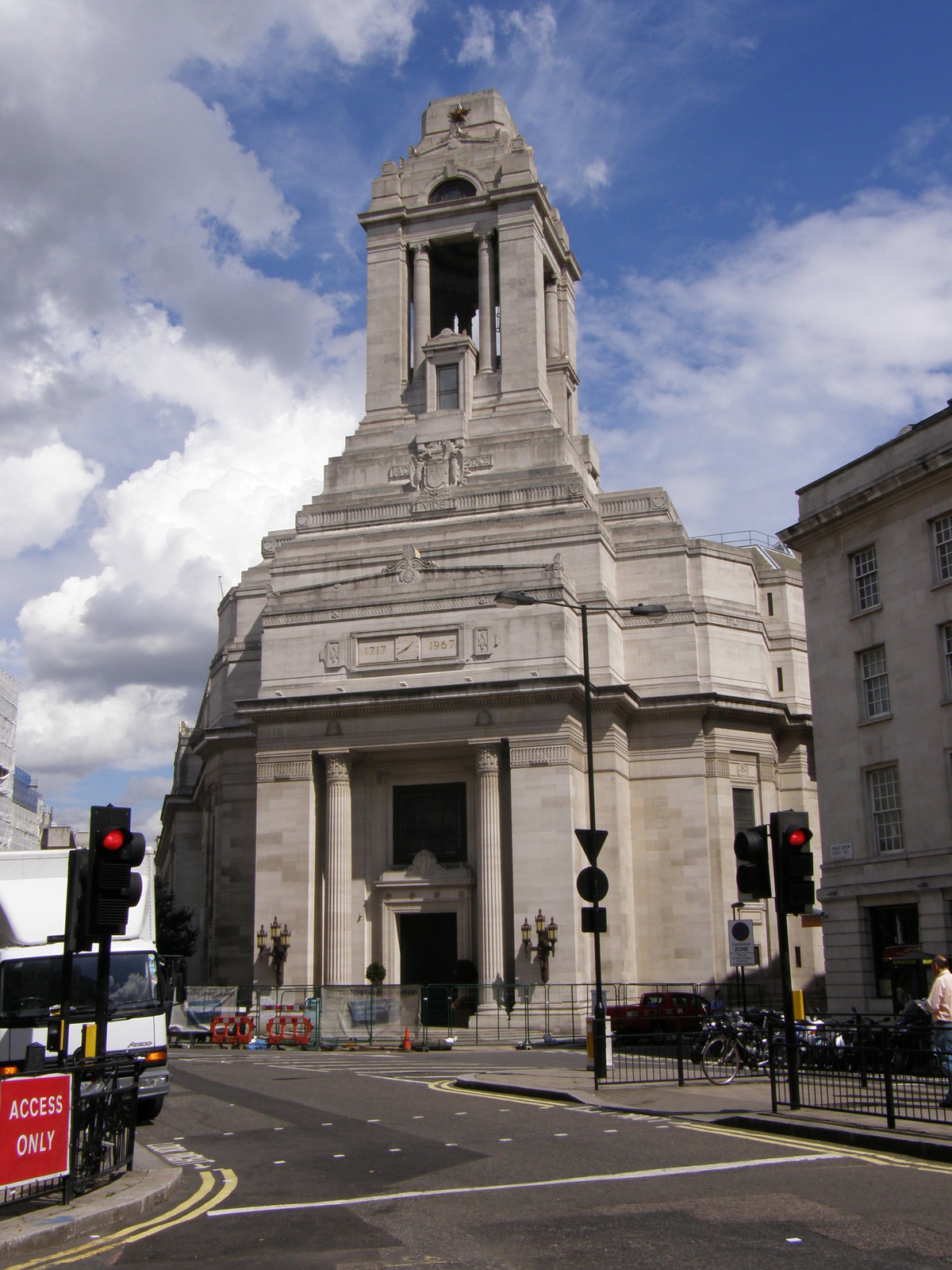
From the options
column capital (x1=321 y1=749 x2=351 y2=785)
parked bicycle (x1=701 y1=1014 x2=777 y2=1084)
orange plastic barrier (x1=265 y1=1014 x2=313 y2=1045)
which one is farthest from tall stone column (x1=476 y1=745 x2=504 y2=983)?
parked bicycle (x1=701 y1=1014 x2=777 y2=1084)

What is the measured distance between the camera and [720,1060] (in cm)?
2323

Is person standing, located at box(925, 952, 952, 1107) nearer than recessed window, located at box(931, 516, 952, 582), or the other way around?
person standing, located at box(925, 952, 952, 1107)

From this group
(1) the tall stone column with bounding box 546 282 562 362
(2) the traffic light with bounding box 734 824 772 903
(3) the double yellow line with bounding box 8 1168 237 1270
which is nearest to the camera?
(3) the double yellow line with bounding box 8 1168 237 1270

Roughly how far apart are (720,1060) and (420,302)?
148 feet

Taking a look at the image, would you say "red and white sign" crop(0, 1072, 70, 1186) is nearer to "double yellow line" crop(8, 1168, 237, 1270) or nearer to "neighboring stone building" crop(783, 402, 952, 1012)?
"double yellow line" crop(8, 1168, 237, 1270)

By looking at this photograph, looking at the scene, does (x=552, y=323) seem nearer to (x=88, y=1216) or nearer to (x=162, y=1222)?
(x=162, y=1222)

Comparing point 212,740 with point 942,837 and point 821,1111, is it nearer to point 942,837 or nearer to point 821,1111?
point 942,837

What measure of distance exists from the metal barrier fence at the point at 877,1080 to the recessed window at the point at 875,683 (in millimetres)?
13421

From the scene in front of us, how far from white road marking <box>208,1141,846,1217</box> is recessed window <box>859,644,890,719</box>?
65.1 feet

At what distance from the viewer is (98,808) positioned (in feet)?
47.0

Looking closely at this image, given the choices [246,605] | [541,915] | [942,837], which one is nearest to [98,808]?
[942,837]

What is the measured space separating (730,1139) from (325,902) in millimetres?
31388

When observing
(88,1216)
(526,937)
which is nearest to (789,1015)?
(88,1216)

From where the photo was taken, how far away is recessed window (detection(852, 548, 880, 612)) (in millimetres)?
33500
